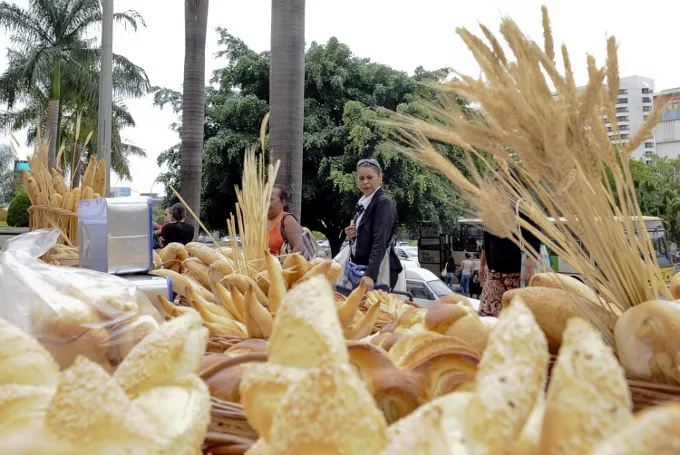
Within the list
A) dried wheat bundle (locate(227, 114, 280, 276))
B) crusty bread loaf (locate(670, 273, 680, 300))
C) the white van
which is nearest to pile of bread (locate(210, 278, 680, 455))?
crusty bread loaf (locate(670, 273, 680, 300))

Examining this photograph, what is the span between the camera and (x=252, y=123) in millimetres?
17531

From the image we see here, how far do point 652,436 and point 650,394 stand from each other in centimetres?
74

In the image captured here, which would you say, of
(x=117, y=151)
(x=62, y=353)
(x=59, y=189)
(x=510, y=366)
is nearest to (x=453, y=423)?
(x=510, y=366)

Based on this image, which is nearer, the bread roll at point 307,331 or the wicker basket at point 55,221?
the bread roll at point 307,331

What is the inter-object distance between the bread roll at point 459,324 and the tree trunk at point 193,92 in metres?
7.13

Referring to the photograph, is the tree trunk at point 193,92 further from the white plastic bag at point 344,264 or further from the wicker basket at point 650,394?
the wicker basket at point 650,394

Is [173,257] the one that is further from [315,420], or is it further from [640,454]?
[640,454]

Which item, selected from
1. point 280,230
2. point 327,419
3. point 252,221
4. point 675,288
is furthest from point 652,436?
point 280,230

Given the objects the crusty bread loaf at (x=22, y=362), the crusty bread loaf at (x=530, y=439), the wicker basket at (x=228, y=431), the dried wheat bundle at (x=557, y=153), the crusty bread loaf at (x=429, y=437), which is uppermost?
the dried wheat bundle at (x=557, y=153)

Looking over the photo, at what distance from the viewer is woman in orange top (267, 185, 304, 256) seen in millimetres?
4223

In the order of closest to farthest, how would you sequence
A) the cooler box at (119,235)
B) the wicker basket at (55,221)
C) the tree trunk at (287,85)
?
the cooler box at (119,235)
the wicker basket at (55,221)
the tree trunk at (287,85)

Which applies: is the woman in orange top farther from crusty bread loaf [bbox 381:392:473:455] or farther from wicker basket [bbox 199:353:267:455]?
crusty bread loaf [bbox 381:392:473:455]

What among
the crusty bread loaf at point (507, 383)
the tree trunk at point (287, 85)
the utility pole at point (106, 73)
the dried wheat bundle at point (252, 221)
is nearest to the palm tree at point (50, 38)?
the utility pole at point (106, 73)

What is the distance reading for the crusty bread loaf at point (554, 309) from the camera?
1.30 meters
